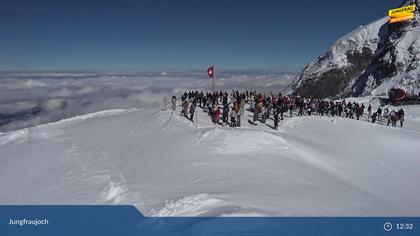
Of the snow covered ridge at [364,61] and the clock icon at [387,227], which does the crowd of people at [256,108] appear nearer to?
the clock icon at [387,227]

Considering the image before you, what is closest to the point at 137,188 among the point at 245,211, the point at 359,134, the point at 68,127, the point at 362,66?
the point at 245,211

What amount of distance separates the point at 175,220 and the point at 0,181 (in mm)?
12719

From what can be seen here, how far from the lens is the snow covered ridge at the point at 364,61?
111 meters

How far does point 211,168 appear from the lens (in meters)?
16.5

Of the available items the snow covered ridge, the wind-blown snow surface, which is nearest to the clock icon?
the wind-blown snow surface

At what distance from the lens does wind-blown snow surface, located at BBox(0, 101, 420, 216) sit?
1273cm

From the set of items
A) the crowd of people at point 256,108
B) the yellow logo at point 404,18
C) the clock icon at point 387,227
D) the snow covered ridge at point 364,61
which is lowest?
the clock icon at point 387,227

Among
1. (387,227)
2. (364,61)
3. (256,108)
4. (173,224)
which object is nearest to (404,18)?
(364,61)

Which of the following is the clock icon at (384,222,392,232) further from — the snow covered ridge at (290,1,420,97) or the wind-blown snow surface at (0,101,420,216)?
the snow covered ridge at (290,1,420,97)

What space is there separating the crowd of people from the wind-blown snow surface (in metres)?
1.41

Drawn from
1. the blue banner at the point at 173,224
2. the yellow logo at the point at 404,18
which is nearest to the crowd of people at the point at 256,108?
the blue banner at the point at 173,224

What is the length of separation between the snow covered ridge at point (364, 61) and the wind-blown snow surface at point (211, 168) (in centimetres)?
8668

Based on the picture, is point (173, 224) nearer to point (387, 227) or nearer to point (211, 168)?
point (211, 168)

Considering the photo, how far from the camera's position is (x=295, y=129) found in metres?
28.0
